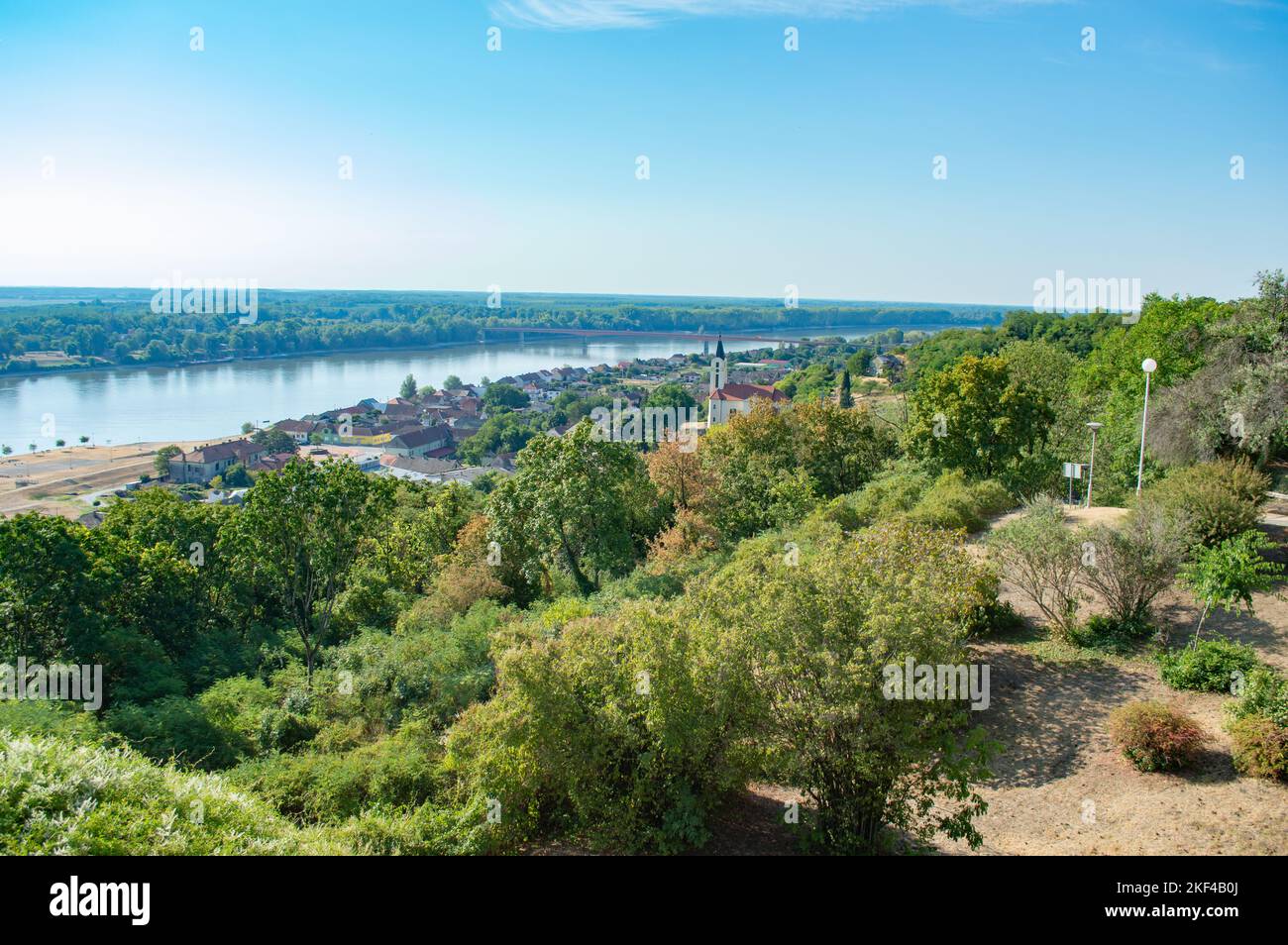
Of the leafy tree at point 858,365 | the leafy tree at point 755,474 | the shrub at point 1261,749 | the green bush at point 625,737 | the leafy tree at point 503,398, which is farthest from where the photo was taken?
the leafy tree at point 858,365

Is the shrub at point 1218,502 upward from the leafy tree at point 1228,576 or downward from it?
upward

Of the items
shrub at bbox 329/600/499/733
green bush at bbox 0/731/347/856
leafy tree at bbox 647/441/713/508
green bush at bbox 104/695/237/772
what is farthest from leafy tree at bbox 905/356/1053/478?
green bush at bbox 0/731/347/856

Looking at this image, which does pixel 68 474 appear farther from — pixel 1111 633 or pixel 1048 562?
pixel 1111 633

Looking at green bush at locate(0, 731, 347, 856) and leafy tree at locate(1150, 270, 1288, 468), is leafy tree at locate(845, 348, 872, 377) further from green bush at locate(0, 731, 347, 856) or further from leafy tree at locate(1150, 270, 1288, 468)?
green bush at locate(0, 731, 347, 856)

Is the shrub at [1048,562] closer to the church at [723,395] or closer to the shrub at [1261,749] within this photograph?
the shrub at [1261,749]

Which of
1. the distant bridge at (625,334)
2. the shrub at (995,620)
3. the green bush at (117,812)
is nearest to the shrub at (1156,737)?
the shrub at (995,620)
